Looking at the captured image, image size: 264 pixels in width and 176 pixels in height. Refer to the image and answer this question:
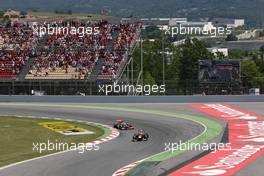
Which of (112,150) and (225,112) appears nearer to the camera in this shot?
(112,150)

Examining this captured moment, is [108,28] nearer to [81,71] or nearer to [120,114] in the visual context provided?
[81,71]

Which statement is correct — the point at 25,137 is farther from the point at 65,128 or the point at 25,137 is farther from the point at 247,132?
the point at 247,132

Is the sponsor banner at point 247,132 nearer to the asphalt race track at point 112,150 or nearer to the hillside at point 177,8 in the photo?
the asphalt race track at point 112,150

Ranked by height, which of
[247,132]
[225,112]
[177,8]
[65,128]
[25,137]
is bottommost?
Result: [25,137]

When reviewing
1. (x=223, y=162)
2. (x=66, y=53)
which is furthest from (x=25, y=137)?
(x=66, y=53)

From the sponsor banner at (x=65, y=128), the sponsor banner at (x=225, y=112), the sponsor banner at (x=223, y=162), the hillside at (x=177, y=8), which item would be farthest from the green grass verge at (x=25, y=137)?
the hillside at (x=177, y=8)

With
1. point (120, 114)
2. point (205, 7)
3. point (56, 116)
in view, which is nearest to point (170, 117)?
point (120, 114)

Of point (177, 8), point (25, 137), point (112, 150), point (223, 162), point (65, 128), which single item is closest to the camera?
point (223, 162)
